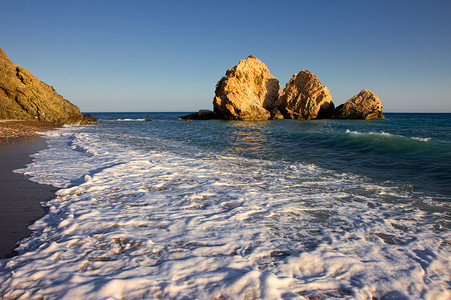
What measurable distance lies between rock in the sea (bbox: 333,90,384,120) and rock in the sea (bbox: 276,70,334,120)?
304cm

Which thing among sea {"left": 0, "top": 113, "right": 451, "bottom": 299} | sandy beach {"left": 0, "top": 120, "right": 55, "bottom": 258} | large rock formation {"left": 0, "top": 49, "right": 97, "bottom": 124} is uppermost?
large rock formation {"left": 0, "top": 49, "right": 97, "bottom": 124}

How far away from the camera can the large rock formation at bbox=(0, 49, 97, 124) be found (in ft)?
69.9

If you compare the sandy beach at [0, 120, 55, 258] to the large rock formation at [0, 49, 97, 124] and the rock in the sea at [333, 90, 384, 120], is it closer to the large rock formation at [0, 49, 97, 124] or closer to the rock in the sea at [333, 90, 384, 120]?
the large rock formation at [0, 49, 97, 124]

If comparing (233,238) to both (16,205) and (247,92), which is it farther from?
(247,92)

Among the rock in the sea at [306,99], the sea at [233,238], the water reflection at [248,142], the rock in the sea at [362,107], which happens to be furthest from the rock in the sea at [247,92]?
the sea at [233,238]

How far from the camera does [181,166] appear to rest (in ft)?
22.0

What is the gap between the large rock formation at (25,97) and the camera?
21297 millimetres

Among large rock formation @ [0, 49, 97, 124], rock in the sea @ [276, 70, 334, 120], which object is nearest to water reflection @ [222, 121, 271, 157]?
large rock formation @ [0, 49, 97, 124]

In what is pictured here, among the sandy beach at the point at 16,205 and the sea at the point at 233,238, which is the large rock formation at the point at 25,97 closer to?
the sandy beach at the point at 16,205

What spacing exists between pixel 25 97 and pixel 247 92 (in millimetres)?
27896

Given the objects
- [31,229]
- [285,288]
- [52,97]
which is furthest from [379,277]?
[52,97]

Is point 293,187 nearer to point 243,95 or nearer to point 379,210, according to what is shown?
point 379,210

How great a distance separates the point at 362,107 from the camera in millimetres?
38281

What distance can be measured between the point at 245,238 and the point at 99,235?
1.68m
